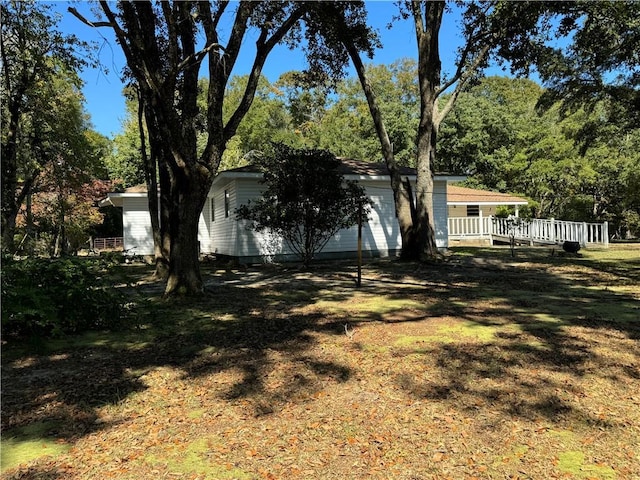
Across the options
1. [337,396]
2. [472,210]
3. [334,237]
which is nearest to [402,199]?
[334,237]

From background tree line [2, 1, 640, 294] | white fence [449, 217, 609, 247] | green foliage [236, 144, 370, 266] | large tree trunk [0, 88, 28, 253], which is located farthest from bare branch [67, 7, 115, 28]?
white fence [449, 217, 609, 247]

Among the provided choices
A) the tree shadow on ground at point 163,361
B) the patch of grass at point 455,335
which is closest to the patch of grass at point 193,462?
the tree shadow on ground at point 163,361

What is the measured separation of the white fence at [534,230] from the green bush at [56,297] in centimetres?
1615

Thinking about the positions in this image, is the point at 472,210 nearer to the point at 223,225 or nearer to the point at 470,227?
the point at 470,227

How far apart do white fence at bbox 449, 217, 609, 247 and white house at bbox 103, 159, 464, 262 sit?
513 cm

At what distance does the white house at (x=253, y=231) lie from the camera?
1439 cm

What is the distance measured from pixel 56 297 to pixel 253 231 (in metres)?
9.47

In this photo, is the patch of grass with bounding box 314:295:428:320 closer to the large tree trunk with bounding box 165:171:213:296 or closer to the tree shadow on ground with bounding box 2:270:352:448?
the tree shadow on ground with bounding box 2:270:352:448

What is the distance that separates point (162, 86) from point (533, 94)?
41.1 meters

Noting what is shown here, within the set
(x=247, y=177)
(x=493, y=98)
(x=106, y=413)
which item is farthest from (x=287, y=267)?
(x=493, y=98)

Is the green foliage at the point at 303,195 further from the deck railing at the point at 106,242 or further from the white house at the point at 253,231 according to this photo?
the deck railing at the point at 106,242

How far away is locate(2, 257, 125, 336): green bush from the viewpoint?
181 inches

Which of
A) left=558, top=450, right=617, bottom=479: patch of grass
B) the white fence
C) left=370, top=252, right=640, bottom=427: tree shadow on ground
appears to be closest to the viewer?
left=558, top=450, right=617, bottom=479: patch of grass

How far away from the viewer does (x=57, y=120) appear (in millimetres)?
17406
